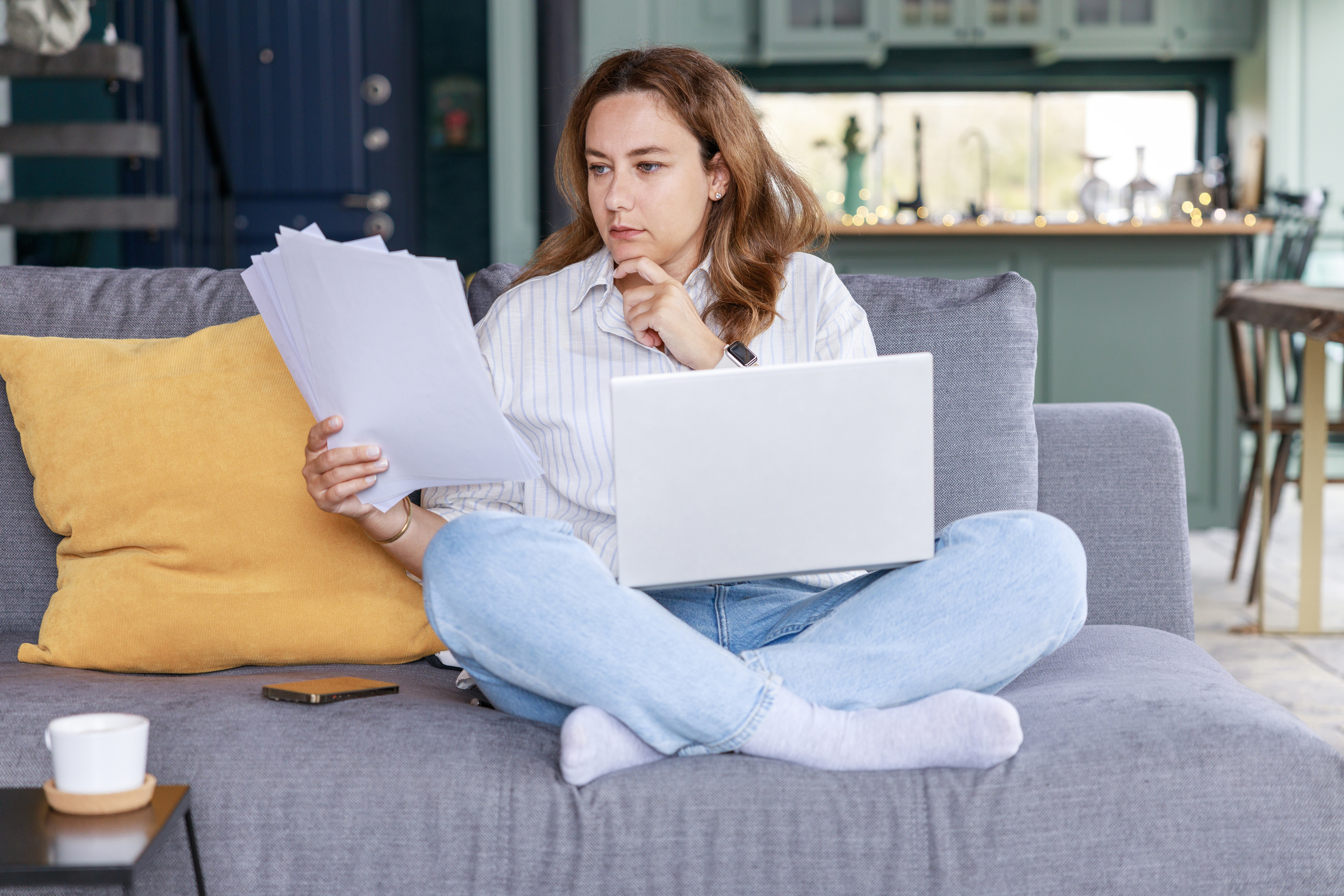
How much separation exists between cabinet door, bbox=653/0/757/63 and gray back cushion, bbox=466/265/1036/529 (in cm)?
384

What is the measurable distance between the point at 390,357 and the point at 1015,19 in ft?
15.2

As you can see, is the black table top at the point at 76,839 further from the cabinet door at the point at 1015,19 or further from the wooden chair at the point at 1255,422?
the cabinet door at the point at 1015,19

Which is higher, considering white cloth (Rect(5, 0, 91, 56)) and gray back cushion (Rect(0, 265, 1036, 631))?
white cloth (Rect(5, 0, 91, 56))

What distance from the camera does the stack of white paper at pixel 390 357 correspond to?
47.6 inches

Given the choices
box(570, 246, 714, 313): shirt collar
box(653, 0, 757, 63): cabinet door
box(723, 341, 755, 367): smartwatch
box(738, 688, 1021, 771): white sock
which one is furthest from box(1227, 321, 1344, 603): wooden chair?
box(653, 0, 757, 63): cabinet door

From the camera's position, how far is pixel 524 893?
1.16 metres

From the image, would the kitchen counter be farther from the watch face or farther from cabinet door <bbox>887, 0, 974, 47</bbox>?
the watch face

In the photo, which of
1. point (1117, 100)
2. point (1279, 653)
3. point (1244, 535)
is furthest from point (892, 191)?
point (1279, 653)

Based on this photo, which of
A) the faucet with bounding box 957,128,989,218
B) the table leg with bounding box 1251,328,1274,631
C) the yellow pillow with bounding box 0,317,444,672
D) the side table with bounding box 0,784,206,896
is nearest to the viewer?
the side table with bounding box 0,784,206,896

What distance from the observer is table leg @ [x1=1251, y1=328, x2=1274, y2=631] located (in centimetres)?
319

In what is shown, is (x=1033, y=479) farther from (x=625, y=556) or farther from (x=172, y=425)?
(x=172, y=425)

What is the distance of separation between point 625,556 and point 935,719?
316 millimetres

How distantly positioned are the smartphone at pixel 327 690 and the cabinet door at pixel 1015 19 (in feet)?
15.2

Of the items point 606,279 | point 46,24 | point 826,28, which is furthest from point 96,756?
point 826,28
